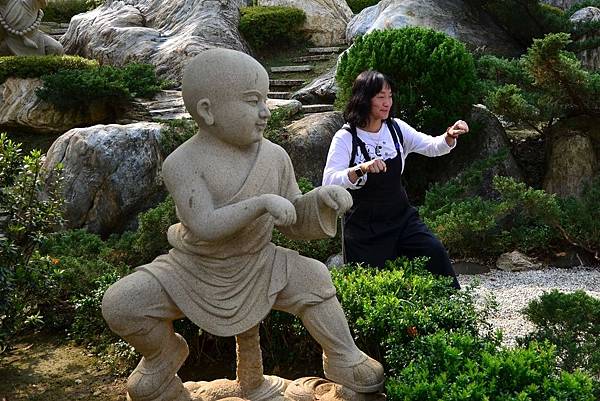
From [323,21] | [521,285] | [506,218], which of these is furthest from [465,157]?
[323,21]

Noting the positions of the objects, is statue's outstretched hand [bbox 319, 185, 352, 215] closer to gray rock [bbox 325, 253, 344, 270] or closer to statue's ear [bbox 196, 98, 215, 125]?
statue's ear [bbox 196, 98, 215, 125]

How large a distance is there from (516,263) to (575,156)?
1.75m

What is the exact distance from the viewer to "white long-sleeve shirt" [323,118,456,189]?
164 inches

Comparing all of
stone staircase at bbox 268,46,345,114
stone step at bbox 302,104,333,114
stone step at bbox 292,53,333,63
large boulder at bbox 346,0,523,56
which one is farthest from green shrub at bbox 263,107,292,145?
stone step at bbox 292,53,333,63

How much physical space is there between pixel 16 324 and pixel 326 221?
2817 mm

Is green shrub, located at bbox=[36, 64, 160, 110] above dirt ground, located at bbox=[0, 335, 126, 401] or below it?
above

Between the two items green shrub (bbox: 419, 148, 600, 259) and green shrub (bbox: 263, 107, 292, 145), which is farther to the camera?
green shrub (bbox: 263, 107, 292, 145)

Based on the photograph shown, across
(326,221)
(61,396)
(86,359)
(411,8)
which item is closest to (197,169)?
(326,221)

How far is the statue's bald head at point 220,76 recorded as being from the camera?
2.85m

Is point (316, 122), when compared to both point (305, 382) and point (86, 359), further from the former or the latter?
point (305, 382)

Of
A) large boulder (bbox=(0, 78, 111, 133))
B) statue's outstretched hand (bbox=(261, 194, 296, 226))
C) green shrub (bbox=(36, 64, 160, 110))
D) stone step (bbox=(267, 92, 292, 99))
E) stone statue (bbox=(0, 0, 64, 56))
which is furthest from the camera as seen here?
stone statue (bbox=(0, 0, 64, 56))

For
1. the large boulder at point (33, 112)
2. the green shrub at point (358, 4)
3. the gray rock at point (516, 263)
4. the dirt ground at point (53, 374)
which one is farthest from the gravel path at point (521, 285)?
the green shrub at point (358, 4)

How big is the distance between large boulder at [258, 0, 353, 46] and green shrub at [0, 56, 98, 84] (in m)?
5.06

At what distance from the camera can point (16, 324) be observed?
4.75 metres
